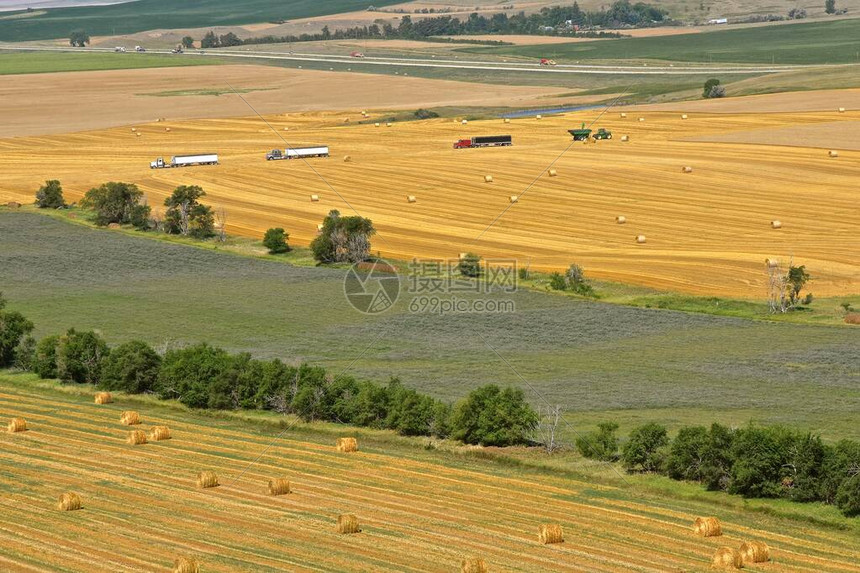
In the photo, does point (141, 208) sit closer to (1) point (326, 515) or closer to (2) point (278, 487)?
(2) point (278, 487)

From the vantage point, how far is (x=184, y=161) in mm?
131250

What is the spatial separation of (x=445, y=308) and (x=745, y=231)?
27.0 m

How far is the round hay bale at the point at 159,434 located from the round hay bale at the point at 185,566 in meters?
17.9

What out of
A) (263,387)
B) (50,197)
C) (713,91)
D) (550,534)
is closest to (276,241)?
(50,197)

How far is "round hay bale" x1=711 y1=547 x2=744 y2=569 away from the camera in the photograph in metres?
37.2

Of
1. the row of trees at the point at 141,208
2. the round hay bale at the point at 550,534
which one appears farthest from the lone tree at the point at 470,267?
the round hay bale at the point at 550,534

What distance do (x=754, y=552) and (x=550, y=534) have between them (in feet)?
19.8

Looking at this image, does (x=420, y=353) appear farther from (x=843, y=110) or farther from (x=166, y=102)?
(x=166, y=102)

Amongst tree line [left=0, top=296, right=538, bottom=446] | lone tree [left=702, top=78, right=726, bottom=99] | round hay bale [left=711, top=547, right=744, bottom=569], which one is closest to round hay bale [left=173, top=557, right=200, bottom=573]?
round hay bale [left=711, top=547, right=744, bottom=569]

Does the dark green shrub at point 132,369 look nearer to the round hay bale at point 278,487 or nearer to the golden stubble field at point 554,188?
the round hay bale at point 278,487

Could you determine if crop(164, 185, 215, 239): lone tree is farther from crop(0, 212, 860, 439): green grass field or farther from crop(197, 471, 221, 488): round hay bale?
crop(197, 471, 221, 488): round hay bale

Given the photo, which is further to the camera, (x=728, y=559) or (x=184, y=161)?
(x=184, y=161)

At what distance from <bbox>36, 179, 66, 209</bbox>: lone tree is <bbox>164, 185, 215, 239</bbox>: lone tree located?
49.5 feet
